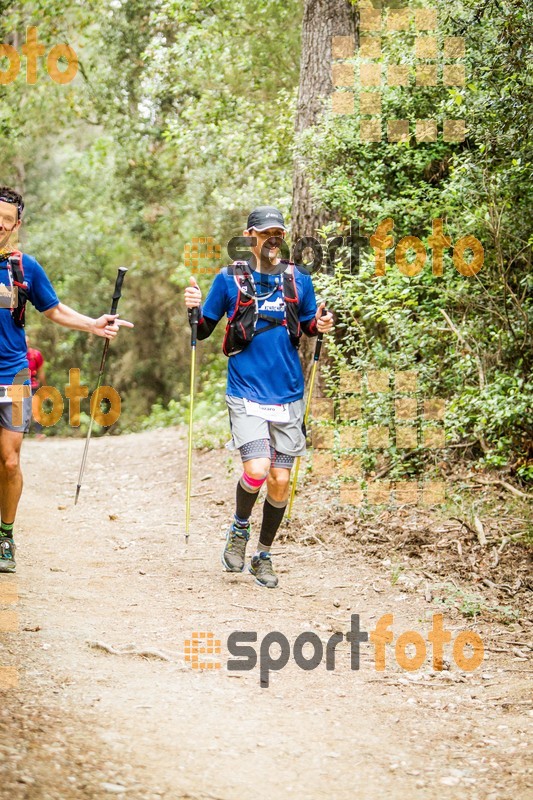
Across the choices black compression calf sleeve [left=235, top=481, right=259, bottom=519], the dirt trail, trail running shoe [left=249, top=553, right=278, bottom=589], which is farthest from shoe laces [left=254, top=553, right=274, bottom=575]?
black compression calf sleeve [left=235, top=481, right=259, bottom=519]

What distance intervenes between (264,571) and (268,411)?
1120mm

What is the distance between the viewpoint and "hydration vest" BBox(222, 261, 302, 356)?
6.09 m

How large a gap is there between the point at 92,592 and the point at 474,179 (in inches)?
182

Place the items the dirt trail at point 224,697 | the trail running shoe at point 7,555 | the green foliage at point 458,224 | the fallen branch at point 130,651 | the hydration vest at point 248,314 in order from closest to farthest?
the dirt trail at point 224,697
the fallen branch at point 130,651
the hydration vest at point 248,314
the trail running shoe at point 7,555
the green foliage at point 458,224

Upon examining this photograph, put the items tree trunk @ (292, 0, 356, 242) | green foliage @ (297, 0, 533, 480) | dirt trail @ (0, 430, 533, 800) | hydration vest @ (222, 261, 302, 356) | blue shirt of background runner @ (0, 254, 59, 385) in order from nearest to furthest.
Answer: dirt trail @ (0, 430, 533, 800)
blue shirt of background runner @ (0, 254, 59, 385)
hydration vest @ (222, 261, 302, 356)
green foliage @ (297, 0, 533, 480)
tree trunk @ (292, 0, 356, 242)

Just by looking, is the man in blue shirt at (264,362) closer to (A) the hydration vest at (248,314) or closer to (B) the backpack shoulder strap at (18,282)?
(A) the hydration vest at (248,314)

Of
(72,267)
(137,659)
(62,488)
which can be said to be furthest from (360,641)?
(72,267)

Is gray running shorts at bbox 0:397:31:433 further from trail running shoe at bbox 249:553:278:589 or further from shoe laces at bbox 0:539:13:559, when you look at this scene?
trail running shoe at bbox 249:553:278:589

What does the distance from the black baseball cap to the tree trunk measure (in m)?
3.21

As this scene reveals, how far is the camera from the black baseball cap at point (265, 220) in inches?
239

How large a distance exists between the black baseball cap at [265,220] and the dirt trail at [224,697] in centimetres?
246

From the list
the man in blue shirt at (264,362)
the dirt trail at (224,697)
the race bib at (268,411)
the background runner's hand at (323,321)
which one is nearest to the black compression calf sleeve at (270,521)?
the man in blue shirt at (264,362)

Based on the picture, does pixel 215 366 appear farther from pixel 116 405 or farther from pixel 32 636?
pixel 32 636

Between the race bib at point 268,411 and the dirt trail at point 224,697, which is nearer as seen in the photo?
the dirt trail at point 224,697
